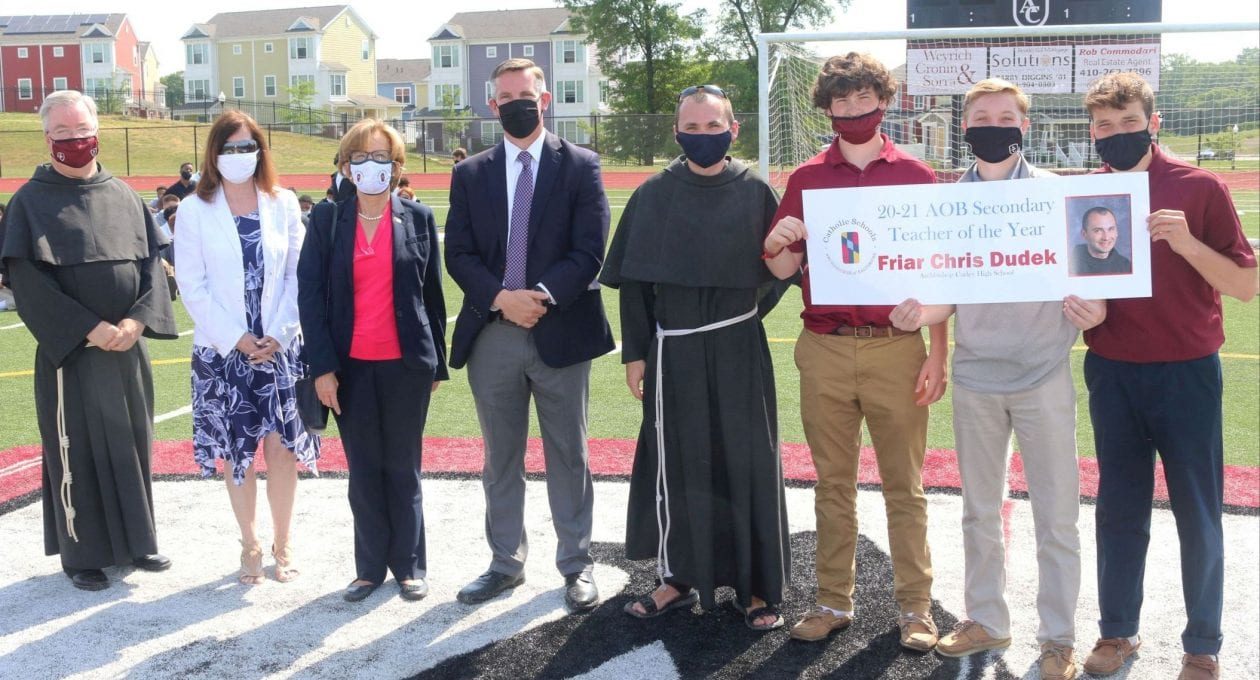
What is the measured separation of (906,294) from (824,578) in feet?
3.89

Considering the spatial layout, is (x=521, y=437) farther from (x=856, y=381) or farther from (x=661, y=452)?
(x=856, y=381)

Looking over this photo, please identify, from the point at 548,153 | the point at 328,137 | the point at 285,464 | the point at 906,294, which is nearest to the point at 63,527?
the point at 285,464

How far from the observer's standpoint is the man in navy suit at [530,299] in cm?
483

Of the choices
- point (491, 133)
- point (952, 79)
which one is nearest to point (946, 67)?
point (952, 79)

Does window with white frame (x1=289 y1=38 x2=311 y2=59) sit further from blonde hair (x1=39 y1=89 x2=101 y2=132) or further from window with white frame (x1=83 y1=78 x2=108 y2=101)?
blonde hair (x1=39 y1=89 x2=101 y2=132)

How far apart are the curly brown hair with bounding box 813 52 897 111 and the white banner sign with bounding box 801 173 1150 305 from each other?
1.21ft

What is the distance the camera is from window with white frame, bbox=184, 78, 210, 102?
265 feet

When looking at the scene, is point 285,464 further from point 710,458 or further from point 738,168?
point 738,168

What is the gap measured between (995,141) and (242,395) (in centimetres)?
326

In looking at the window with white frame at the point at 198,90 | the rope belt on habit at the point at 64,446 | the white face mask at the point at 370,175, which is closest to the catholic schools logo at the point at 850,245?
the white face mask at the point at 370,175

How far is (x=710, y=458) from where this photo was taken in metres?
4.60

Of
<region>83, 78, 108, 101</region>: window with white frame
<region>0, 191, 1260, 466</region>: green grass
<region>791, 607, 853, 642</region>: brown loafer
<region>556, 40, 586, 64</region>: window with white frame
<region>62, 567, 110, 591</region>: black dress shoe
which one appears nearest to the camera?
<region>791, 607, 853, 642</region>: brown loafer

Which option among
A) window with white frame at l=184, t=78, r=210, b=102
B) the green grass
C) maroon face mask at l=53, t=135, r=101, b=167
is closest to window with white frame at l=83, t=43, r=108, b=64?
window with white frame at l=184, t=78, r=210, b=102

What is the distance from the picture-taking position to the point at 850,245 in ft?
13.7
